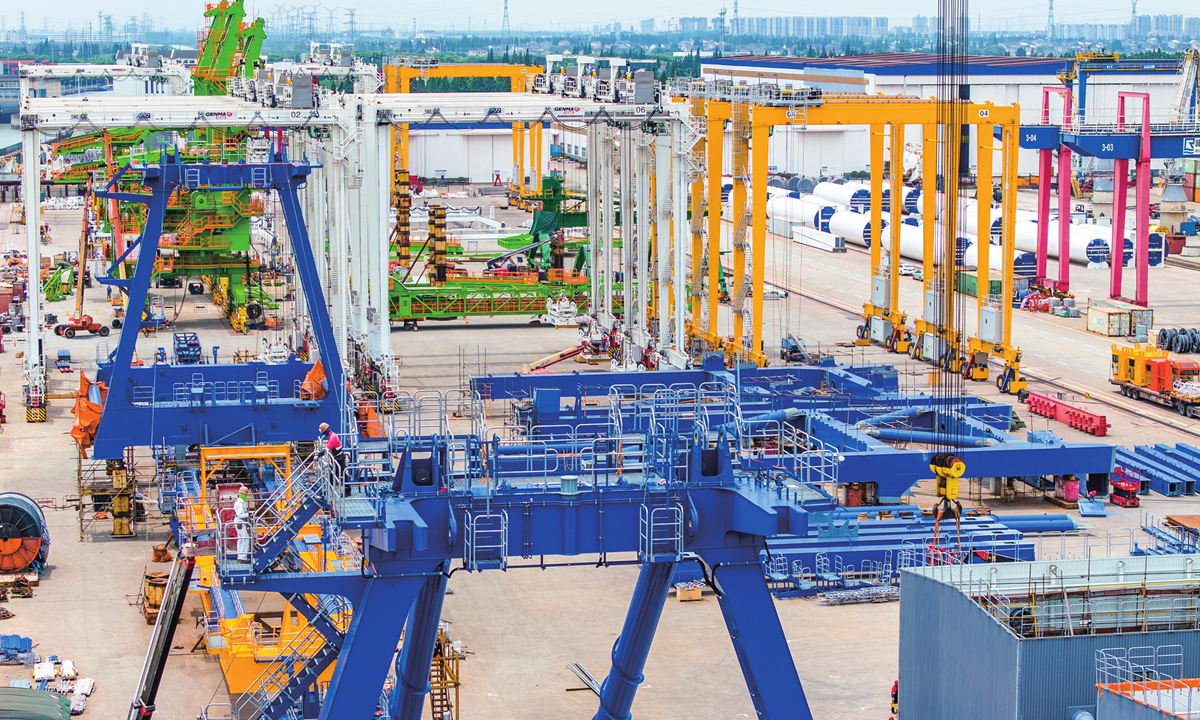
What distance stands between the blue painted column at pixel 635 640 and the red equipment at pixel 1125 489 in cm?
1786

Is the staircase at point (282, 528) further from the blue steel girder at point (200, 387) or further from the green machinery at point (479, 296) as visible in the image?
the green machinery at point (479, 296)

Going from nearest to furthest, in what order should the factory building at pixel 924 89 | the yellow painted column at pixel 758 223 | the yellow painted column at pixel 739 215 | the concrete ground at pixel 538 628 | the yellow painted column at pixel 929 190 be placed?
the concrete ground at pixel 538 628, the yellow painted column at pixel 758 223, the yellow painted column at pixel 739 215, the yellow painted column at pixel 929 190, the factory building at pixel 924 89

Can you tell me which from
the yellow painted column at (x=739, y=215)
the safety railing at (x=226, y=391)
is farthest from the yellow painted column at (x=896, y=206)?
the safety railing at (x=226, y=391)

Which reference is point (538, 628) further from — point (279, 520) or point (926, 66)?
point (926, 66)

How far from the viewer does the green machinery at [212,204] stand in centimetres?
5375

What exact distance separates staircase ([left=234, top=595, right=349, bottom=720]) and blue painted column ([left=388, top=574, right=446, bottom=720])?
1.10 metres

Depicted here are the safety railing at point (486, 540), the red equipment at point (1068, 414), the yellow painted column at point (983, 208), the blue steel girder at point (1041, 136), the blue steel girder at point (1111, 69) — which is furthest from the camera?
the blue steel girder at point (1111, 69)

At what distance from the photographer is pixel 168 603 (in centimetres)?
2530

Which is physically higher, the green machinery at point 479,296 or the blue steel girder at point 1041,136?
the blue steel girder at point 1041,136

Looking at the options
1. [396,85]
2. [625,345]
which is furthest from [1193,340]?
[396,85]

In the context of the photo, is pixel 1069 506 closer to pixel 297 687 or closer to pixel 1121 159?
pixel 297 687

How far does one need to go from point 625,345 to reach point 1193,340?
1639 centimetres

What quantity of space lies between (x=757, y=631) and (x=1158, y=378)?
1142 inches

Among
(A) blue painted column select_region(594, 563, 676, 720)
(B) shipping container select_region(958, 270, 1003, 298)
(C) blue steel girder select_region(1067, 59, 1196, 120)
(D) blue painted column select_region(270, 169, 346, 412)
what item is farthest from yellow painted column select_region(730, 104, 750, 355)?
(C) blue steel girder select_region(1067, 59, 1196, 120)
